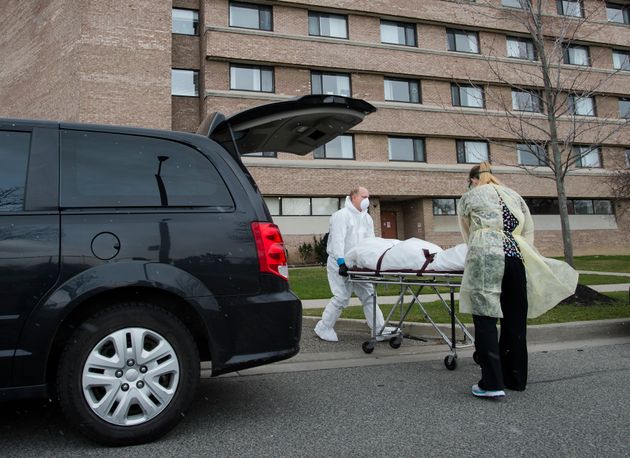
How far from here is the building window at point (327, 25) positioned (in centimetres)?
2402

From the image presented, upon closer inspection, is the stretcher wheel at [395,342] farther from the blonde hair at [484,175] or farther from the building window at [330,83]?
the building window at [330,83]

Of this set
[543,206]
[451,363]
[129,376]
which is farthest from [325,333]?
[543,206]

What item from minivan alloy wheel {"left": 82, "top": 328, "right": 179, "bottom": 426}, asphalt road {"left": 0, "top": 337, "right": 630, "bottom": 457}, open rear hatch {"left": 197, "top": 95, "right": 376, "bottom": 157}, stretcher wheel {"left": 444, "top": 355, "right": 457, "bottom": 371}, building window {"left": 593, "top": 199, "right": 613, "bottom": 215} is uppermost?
building window {"left": 593, "top": 199, "right": 613, "bottom": 215}

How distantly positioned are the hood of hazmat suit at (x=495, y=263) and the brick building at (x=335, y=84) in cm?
1773

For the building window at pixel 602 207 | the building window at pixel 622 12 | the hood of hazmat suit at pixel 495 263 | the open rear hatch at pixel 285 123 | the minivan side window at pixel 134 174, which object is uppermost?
the building window at pixel 622 12

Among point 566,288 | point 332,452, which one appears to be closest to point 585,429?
point 566,288

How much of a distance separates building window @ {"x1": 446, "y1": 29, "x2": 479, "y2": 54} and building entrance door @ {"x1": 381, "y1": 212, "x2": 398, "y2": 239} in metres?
9.30

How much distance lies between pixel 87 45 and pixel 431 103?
644 inches

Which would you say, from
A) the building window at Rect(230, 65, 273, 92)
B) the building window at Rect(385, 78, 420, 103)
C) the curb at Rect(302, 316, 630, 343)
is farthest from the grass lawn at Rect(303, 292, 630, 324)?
the building window at Rect(385, 78, 420, 103)

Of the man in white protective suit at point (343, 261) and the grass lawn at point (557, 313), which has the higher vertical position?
the man in white protective suit at point (343, 261)

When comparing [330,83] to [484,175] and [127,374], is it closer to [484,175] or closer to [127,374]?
[484,175]

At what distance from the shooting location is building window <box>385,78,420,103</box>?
2497cm

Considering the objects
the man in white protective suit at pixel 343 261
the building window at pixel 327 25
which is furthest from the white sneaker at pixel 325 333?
the building window at pixel 327 25

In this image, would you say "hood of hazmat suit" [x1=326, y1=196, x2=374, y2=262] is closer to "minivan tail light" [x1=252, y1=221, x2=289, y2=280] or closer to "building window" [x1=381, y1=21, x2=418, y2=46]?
"minivan tail light" [x1=252, y1=221, x2=289, y2=280]
